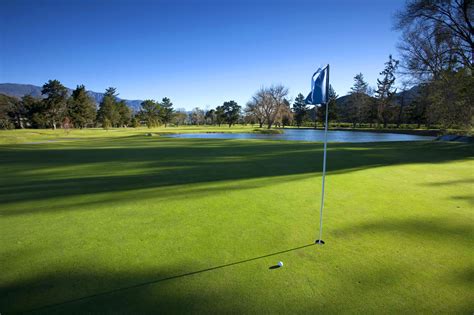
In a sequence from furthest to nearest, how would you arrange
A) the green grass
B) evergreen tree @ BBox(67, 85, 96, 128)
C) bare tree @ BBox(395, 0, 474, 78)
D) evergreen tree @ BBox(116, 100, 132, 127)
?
evergreen tree @ BBox(116, 100, 132, 127) < evergreen tree @ BBox(67, 85, 96, 128) < bare tree @ BBox(395, 0, 474, 78) < the green grass

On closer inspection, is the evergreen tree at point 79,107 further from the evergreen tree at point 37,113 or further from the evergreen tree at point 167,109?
the evergreen tree at point 167,109

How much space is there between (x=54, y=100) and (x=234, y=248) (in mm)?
65811

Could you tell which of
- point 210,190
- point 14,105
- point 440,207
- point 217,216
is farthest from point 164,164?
point 14,105

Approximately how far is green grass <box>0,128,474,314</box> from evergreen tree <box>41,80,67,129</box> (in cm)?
5903

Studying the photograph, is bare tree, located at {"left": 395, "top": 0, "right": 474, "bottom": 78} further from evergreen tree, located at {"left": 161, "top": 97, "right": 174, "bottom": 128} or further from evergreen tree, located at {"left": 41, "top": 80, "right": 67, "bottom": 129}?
evergreen tree, located at {"left": 161, "top": 97, "right": 174, "bottom": 128}

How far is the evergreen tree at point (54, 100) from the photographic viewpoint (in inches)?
2071

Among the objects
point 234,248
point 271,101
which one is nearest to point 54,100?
point 271,101

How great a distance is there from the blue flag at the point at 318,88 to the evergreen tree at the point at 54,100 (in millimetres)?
64870

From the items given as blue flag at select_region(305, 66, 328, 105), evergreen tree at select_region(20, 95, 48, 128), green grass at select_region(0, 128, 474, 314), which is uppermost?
evergreen tree at select_region(20, 95, 48, 128)

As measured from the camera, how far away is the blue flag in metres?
3.58

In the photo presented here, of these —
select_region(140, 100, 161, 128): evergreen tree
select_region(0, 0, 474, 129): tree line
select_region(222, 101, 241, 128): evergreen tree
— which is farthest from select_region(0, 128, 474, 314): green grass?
select_region(222, 101, 241, 128): evergreen tree

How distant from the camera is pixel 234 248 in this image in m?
3.31

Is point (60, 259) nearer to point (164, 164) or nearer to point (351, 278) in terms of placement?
point (351, 278)

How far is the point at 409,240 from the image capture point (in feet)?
11.9
